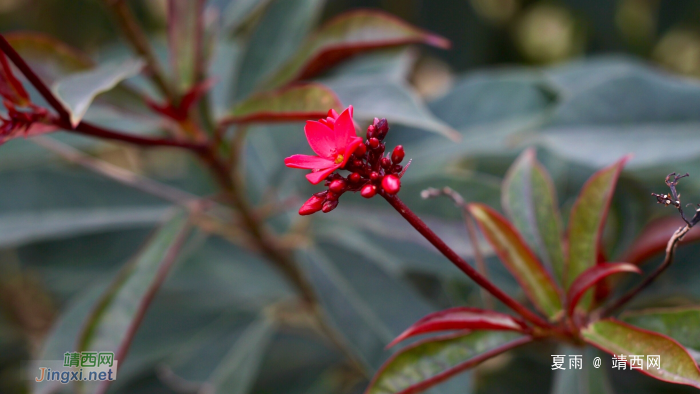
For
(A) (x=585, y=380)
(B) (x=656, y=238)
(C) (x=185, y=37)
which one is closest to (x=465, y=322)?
(A) (x=585, y=380)

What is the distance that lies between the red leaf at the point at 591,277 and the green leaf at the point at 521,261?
1.2 inches

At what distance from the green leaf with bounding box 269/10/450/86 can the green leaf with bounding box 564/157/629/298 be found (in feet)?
0.94

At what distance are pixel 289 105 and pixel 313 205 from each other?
304 mm

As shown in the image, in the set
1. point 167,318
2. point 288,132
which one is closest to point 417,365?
point 288,132

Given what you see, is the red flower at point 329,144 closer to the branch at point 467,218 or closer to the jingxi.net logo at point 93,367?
the branch at point 467,218

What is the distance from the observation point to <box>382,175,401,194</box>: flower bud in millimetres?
410

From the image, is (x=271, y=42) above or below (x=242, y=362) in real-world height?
above

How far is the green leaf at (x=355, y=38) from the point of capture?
802mm

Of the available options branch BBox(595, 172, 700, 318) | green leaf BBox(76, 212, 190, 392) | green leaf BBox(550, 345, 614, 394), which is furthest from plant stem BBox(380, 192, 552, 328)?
green leaf BBox(76, 212, 190, 392)

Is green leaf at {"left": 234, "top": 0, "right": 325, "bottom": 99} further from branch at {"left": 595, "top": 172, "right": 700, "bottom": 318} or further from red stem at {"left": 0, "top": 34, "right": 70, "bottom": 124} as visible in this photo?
branch at {"left": 595, "top": 172, "right": 700, "bottom": 318}

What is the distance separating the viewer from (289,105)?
0.71 metres

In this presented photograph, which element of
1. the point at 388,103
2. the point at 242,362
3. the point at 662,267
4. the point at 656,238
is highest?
the point at 388,103

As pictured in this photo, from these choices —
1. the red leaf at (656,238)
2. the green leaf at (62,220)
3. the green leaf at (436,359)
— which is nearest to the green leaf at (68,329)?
the green leaf at (62,220)

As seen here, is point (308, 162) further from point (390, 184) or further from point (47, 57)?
point (47, 57)
